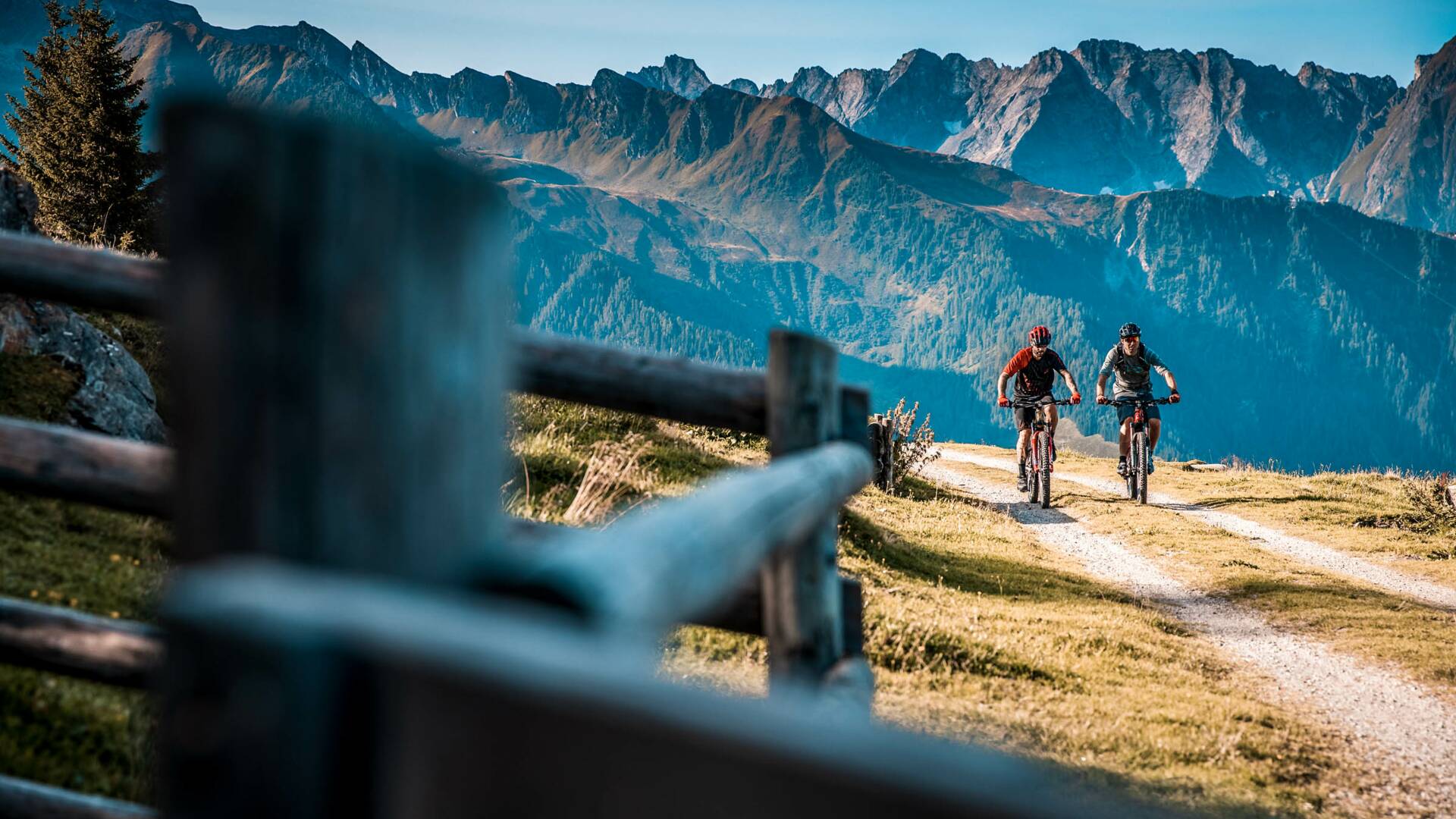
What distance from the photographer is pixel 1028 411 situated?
15.2m

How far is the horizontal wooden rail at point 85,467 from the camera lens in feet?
7.11

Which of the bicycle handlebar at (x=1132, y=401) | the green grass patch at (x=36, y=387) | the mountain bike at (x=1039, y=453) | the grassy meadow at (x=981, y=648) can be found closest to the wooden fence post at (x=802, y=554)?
the grassy meadow at (x=981, y=648)

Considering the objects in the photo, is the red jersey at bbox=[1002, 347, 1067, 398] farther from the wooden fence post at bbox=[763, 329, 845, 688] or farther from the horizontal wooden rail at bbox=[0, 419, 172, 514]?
the horizontal wooden rail at bbox=[0, 419, 172, 514]

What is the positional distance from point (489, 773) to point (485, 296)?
0.58 metres

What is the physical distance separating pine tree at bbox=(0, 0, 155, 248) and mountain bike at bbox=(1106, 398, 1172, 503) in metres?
27.8

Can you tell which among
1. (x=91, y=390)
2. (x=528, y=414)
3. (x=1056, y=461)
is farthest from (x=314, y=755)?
(x=1056, y=461)

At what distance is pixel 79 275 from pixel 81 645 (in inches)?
40.8

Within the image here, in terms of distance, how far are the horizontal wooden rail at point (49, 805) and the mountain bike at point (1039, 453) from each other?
45.9ft

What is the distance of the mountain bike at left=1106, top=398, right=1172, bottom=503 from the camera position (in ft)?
50.6

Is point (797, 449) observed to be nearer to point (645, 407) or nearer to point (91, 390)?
point (645, 407)

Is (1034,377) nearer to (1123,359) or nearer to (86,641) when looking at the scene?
(1123,359)

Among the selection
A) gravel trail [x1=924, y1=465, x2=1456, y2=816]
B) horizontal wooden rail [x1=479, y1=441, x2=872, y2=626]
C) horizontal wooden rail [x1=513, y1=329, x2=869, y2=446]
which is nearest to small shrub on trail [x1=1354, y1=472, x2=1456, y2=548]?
gravel trail [x1=924, y1=465, x2=1456, y2=816]

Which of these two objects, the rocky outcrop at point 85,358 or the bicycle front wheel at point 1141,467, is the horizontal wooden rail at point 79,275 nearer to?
the rocky outcrop at point 85,358

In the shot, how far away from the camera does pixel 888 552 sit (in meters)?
9.52
